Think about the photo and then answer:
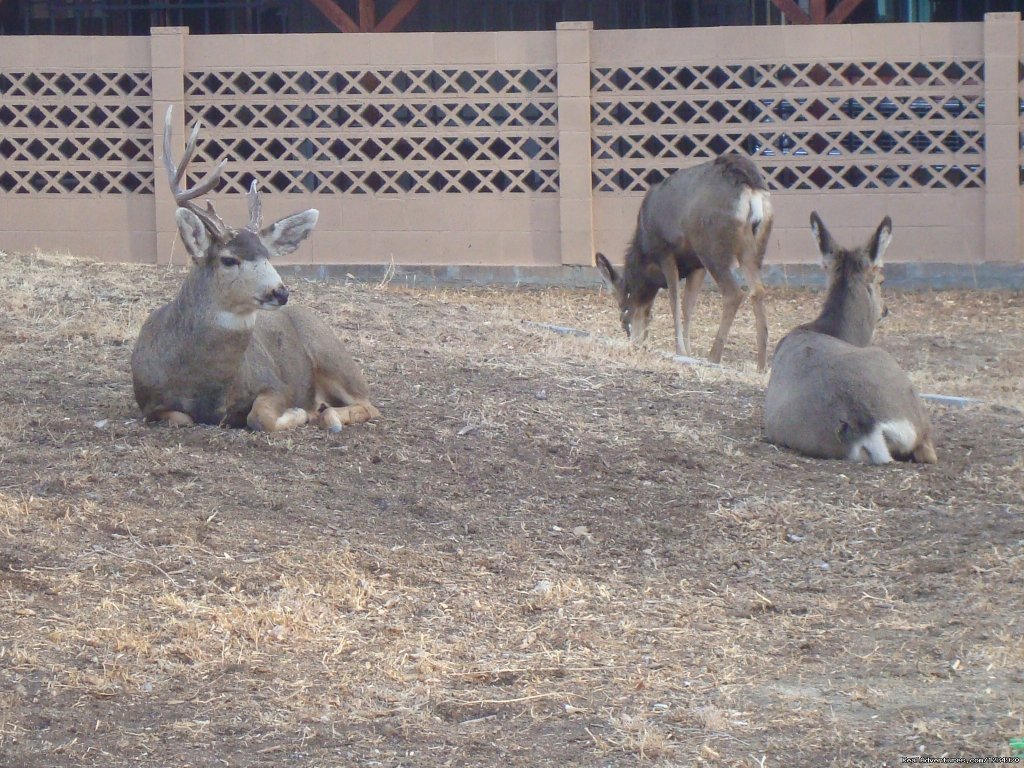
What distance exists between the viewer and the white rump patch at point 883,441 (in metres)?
7.82

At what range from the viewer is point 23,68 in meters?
15.4

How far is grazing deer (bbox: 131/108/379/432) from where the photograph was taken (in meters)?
7.81

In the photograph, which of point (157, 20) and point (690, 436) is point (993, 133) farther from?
point (157, 20)

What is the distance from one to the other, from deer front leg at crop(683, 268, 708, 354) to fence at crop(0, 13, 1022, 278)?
8.70ft

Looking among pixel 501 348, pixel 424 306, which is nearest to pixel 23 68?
pixel 424 306

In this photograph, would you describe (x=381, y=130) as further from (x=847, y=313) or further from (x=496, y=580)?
(x=496, y=580)

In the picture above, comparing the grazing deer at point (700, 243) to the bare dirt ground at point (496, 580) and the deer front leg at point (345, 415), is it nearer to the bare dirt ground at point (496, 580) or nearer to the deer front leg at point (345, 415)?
the bare dirt ground at point (496, 580)

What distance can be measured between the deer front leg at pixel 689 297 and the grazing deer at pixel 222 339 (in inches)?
190

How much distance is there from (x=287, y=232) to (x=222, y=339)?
729mm

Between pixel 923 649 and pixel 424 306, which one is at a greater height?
pixel 424 306

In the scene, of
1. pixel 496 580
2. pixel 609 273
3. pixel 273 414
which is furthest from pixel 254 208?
pixel 609 273

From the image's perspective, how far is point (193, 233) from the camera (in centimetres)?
781

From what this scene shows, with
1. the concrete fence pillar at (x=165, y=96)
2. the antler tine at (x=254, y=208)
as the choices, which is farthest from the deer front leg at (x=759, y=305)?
the concrete fence pillar at (x=165, y=96)

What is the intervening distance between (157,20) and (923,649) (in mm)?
16047
